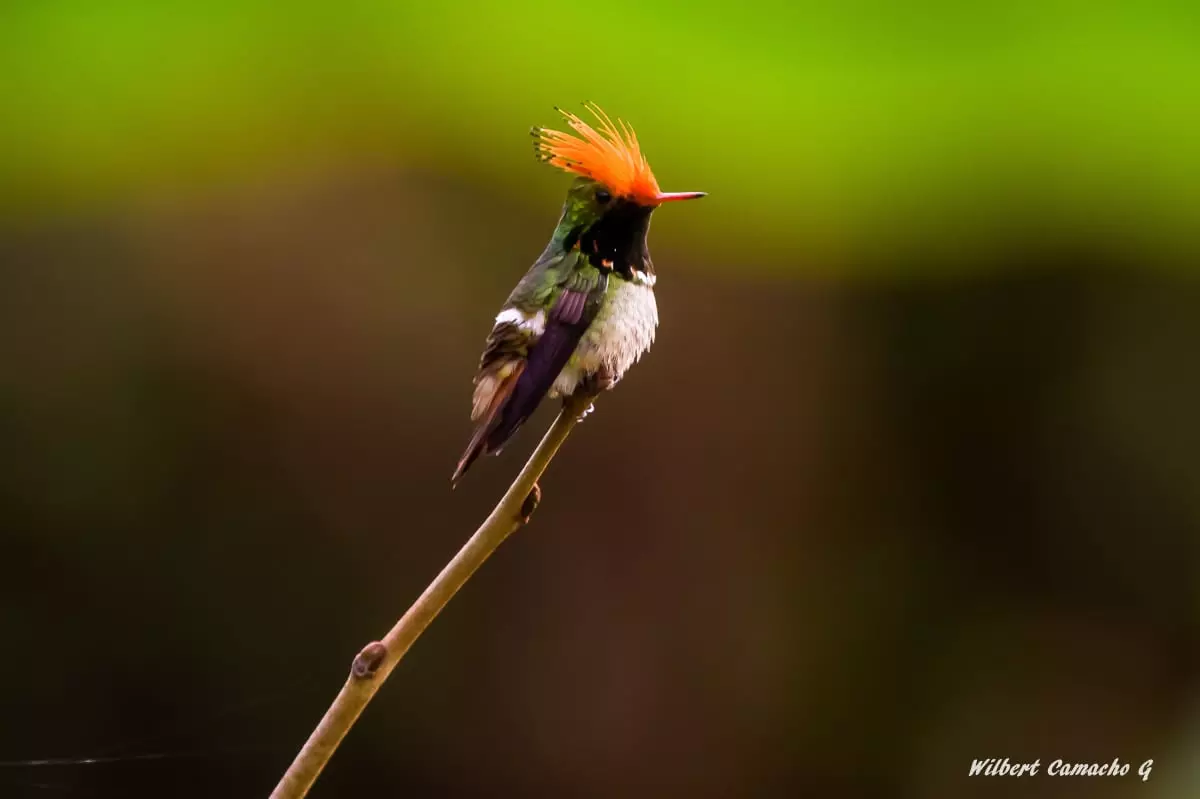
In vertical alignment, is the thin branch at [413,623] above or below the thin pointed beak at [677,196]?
below

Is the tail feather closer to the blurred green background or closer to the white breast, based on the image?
the white breast

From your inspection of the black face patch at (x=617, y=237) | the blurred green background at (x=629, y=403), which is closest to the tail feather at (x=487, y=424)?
the black face patch at (x=617, y=237)

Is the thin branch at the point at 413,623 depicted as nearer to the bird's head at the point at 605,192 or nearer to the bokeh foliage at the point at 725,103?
the bird's head at the point at 605,192

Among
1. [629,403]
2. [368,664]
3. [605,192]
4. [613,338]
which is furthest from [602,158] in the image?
[629,403]

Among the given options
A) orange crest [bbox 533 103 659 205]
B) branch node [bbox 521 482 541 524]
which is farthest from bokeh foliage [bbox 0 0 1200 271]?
branch node [bbox 521 482 541 524]

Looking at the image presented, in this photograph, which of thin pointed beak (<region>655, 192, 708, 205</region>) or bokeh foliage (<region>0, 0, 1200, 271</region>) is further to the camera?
bokeh foliage (<region>0, 0, 1200, 271</region>)

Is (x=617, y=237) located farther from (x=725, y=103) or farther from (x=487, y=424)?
(x=725, y=103)

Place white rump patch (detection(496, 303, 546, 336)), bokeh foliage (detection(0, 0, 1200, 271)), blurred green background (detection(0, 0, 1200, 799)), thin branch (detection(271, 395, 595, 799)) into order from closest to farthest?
thin branch (detection(271, 395, 595, 799)) < white rump patch (detection(496, 303, 546, 336)) < blurred green background (detection(0, 0, 1200, 799)) < bokeh foliage (detection(0, 0, 1200, 271))
